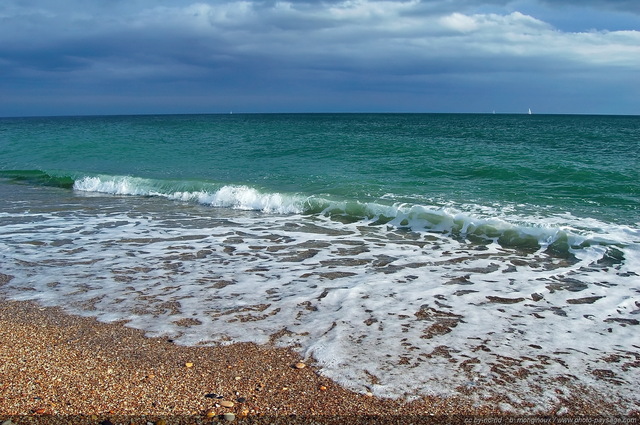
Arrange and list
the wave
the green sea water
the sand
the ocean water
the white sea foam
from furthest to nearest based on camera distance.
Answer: the green sea water, the wave, the ocean water, the white sea foam, the sand

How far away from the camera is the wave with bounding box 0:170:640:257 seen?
Answer: 339 inches

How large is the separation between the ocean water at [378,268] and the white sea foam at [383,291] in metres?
0.02

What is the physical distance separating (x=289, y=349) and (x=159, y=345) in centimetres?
113

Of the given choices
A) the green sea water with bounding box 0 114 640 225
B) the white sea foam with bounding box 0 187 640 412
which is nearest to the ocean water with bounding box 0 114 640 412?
the white sea foam with bounding box 0 187 640 412

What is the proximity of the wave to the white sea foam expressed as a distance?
0.21 ft

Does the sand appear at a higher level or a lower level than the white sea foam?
higher

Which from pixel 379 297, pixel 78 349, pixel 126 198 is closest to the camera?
pixel 78 349

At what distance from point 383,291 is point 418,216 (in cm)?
464

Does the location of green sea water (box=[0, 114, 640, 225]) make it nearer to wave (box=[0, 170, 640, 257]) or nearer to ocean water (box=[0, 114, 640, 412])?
ocean water (box=[0, 114, 640, 412])

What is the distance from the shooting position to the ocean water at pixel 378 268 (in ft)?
14.0

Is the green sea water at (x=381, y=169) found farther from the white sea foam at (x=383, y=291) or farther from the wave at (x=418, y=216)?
the white sea foam at (x=383, y=291)

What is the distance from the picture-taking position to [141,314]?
525cm

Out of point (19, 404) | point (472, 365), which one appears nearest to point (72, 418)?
point (19, 404)

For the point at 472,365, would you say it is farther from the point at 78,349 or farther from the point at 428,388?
the point at 78,349
